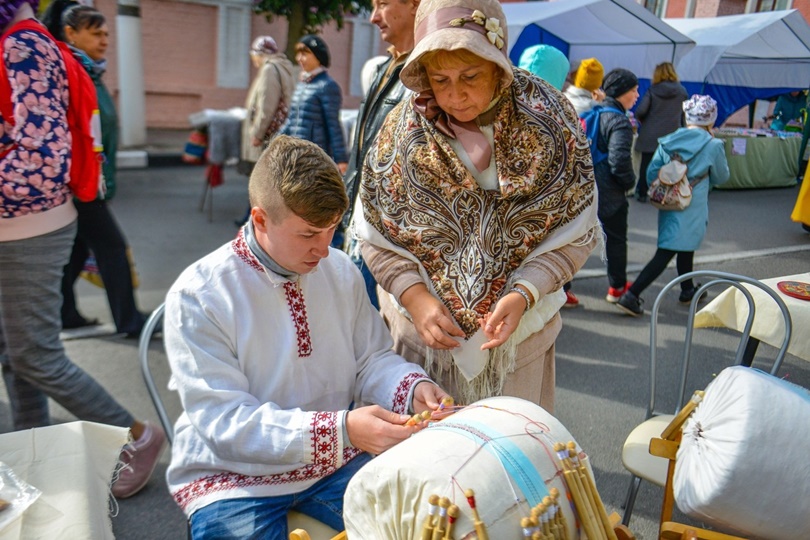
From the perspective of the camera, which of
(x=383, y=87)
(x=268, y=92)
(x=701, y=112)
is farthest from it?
(x=268, y=92)

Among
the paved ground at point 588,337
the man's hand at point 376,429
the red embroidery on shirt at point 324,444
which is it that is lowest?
the paved ground at point 588,337

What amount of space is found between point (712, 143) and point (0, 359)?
446 centimetres

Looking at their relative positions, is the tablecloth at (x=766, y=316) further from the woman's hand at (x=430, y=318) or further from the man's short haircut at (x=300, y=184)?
the man's short haircut at (x=300, y=184)

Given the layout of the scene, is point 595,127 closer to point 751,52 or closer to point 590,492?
point 590,492

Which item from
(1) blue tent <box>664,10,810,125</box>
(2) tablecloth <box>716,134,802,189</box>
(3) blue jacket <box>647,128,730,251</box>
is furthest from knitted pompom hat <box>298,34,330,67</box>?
(1) blue tent <box>664,10,810,125</box>

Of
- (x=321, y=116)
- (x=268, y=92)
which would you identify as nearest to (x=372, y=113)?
(x=321, y=116)

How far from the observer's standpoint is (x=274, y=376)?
1.57 meters

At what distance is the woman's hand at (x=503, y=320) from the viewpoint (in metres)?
1.56

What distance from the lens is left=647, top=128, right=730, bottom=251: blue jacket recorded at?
4.53 m

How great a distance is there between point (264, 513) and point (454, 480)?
0.68 meters

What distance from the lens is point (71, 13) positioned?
10.8 feet

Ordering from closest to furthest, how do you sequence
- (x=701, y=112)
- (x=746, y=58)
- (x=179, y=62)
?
(x=701, y=112) < (x=746, y=58) < (x=179, y=62)

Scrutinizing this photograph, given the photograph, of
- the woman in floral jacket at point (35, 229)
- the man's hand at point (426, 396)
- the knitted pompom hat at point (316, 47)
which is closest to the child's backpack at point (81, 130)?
the woman in floral jacket at point (35, 229)

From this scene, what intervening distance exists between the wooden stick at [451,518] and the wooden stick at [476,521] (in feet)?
0.08
